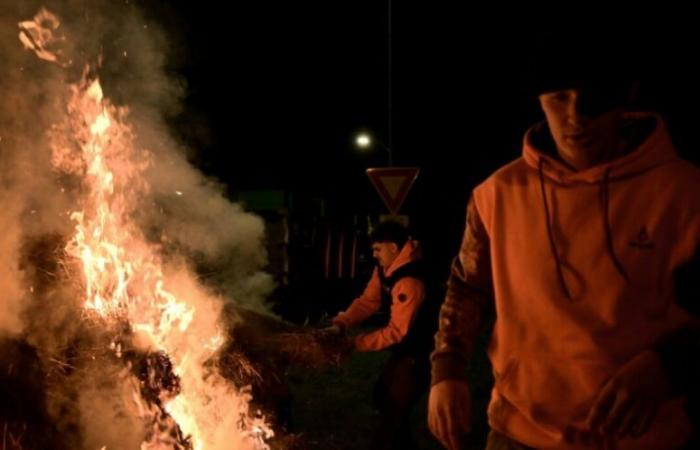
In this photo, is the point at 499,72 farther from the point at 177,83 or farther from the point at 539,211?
the point at 539,211

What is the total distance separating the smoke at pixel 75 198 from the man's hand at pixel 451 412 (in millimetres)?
2561

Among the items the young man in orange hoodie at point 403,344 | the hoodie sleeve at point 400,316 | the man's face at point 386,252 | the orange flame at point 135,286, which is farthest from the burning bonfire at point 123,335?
the man's face at point 386,252

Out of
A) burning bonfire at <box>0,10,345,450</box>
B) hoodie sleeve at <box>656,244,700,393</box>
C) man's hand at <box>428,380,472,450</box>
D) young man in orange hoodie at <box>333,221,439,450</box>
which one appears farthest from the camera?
young man in orange hoodie at <box>333,221,439,450</box>

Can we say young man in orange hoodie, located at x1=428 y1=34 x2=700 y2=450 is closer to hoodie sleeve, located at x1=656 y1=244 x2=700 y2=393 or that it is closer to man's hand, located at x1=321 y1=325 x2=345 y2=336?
hoodie sleeve, located at x1=656 y1=244 x2=700 y2=393

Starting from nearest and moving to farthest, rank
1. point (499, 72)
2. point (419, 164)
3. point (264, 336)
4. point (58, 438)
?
point (58, 438), point (264, 336), point (499, 72), point (419, 164)

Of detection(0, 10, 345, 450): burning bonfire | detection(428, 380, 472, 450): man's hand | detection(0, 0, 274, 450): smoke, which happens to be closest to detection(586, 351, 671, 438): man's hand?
detection(428, 380, 472, 450): man's hand

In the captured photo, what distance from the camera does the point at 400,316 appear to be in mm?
5379

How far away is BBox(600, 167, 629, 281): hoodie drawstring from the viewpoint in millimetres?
2072

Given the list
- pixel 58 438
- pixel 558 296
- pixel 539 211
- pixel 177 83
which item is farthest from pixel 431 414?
pixel 177 83

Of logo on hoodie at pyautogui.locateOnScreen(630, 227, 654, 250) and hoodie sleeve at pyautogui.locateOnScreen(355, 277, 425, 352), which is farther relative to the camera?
hoodie sleeve at pyautogui.locateOnScreen(355, 277, 425, 352)

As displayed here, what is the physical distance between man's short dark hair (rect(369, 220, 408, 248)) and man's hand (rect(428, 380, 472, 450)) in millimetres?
3435

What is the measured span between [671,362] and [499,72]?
1999 centimetres

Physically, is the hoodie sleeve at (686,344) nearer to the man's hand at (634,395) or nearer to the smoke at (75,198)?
the man's hand at (634,395)

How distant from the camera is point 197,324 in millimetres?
4922
